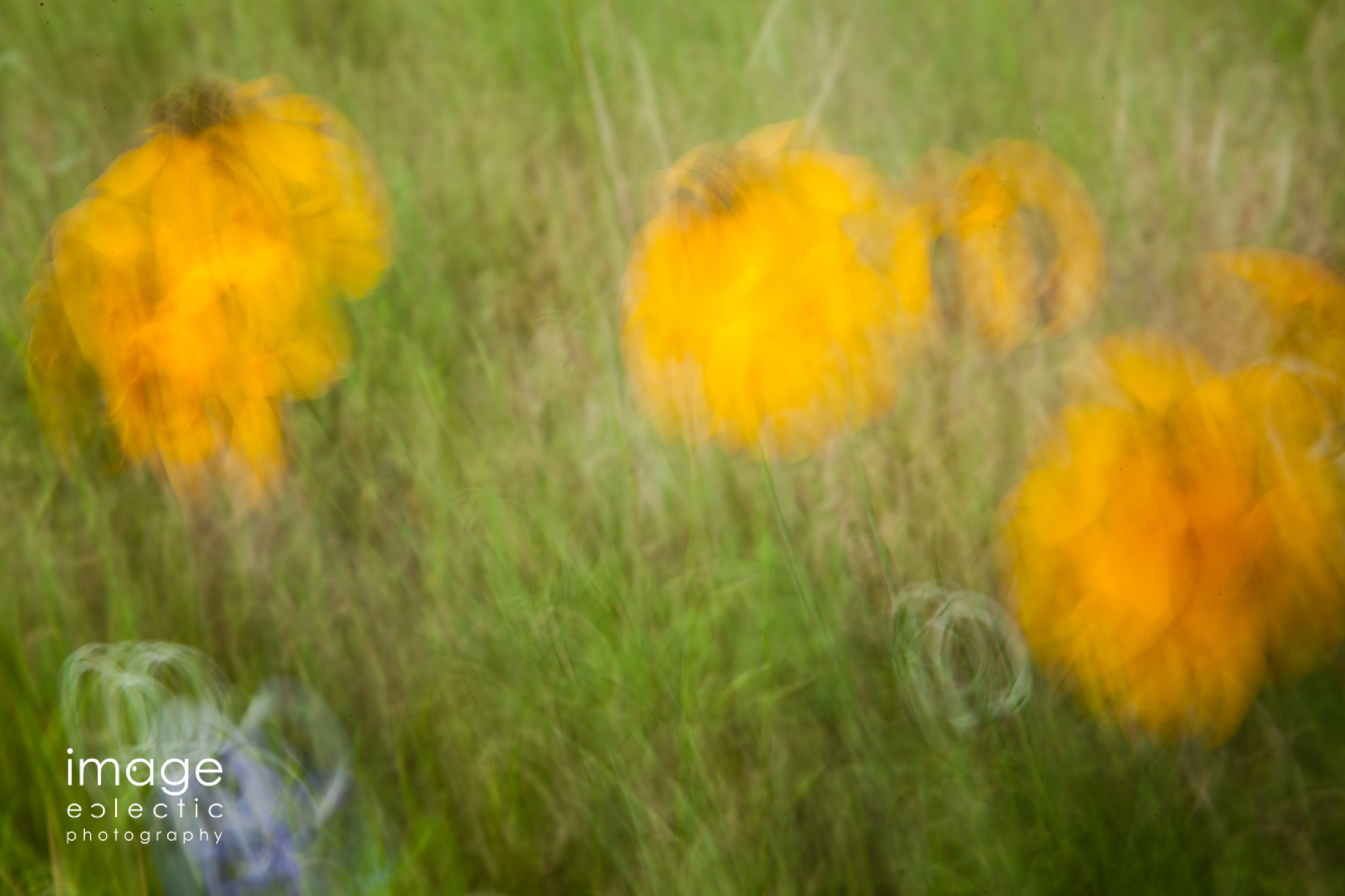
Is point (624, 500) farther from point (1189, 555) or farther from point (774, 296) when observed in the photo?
point (1189, 555)

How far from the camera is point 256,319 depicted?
18.1 inches

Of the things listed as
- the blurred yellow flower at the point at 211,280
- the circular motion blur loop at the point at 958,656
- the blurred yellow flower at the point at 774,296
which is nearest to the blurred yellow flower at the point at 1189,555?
the circular motion blur loop at the point at 958,656

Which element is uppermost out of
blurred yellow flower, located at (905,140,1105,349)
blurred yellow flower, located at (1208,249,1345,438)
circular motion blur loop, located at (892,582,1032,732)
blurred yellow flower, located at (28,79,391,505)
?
blurred yellow flower, located at (28,79,391,505)

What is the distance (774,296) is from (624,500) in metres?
0.14

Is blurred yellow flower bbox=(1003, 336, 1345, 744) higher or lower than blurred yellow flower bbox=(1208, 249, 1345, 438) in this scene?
lower

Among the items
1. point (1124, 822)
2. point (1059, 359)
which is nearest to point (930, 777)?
point (1124, 822)

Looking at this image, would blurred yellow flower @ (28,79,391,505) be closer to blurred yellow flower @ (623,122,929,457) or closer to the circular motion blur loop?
blurred yellow flower @ (623,122,929,457)

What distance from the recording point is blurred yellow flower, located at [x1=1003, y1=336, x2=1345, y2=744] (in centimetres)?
37

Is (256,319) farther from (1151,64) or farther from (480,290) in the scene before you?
(1151,64)

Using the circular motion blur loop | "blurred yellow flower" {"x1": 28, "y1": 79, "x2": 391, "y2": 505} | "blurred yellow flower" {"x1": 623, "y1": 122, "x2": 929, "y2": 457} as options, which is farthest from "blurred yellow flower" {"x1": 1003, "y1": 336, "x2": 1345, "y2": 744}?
"blurred yellow flower" {"x1": 28, "y1": 79, "x2": 391, "y2": 505}

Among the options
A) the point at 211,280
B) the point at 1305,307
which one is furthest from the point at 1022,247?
the point at 211,280

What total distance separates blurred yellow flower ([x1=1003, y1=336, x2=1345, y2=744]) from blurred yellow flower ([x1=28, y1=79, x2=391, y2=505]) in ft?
1.34

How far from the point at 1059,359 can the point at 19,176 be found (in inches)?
24.8

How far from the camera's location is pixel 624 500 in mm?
474
